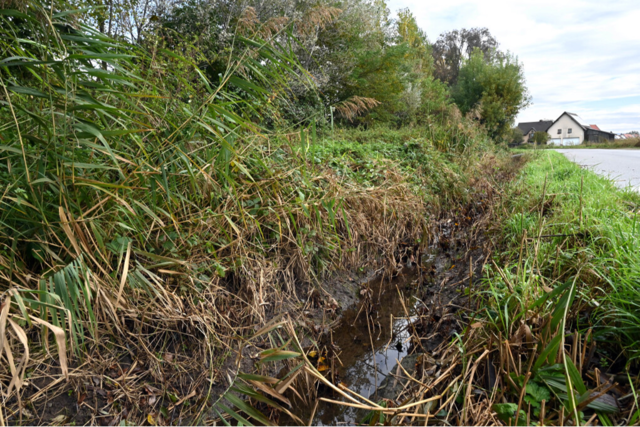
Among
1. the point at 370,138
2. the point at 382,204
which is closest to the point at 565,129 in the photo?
the point at 370,138

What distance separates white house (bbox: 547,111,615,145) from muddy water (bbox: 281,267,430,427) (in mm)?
53542

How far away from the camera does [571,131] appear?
5112 cm

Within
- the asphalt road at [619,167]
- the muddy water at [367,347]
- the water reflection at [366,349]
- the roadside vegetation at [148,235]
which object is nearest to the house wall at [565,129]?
the asphalt road at [619,167]

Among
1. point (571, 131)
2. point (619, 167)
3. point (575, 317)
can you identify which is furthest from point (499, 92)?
point (571, 131)

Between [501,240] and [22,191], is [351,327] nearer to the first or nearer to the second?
[501,240]

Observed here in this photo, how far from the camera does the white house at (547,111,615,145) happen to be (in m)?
46.2

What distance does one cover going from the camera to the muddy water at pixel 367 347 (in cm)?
199

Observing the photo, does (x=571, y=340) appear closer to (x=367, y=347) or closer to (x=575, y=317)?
(x=575, y=317)

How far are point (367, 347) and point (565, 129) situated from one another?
64.2m

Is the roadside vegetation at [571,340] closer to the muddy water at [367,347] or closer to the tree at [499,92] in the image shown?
the muddy water at [367,347]

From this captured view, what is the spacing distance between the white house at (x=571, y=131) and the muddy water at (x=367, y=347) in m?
53.5

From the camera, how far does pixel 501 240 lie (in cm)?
331

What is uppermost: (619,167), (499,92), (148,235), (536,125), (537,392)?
(536,125)

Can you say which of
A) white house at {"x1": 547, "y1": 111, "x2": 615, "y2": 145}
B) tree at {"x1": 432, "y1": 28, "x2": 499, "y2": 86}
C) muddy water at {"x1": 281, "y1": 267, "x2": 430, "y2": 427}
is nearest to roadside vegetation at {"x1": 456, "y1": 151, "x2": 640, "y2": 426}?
muddy water at {"x1": 281, "y1": 267, "x2": 430, "y2": 427}
